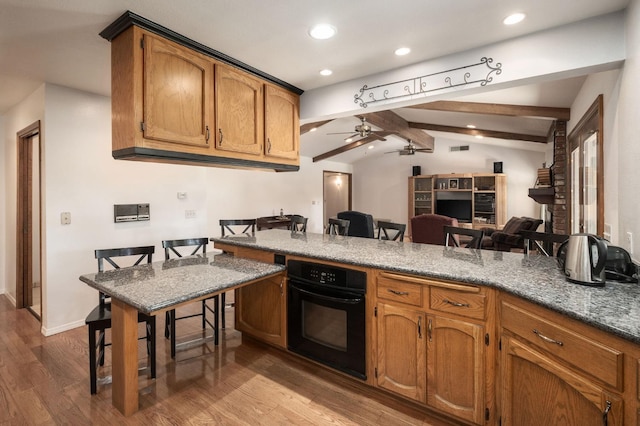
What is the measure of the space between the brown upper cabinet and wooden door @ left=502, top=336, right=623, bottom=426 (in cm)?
227

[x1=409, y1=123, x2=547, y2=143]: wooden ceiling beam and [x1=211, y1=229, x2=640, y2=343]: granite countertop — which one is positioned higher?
[x1=409, y1=123, x2=547, y2=143]: wooden ceiling beam

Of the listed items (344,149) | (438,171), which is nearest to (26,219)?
(344,149)

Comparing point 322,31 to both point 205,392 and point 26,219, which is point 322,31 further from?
point 26,219

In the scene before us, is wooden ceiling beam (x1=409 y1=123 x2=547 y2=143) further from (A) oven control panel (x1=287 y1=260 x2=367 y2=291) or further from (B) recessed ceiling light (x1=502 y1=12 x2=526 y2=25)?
(A) oven control panel (x1=287 y1=260 x2=367 y2=291)

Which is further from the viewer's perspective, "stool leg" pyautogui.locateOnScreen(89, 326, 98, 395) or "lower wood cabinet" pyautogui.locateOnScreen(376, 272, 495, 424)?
"stool leg" pyautogui.locateOnScreen(89, 326, 98, 395)

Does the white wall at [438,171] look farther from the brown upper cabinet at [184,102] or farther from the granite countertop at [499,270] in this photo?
the brown upper cabinet at [184,102]

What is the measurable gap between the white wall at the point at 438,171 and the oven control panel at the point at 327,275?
240 inches

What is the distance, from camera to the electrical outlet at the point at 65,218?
9.84 feet

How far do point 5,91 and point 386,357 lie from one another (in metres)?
4.38

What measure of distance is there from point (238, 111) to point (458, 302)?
2.15 meters

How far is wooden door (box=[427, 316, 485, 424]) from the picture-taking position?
1636 millimetres

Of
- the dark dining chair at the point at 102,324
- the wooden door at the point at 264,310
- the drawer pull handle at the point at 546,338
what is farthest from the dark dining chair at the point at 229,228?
the drawer pull handle at the point at 546,338

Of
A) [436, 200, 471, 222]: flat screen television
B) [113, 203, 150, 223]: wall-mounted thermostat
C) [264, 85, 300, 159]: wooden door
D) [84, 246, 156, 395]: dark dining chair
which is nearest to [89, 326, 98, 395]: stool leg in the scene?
[84, 246, 156, 395]: dark dining chair

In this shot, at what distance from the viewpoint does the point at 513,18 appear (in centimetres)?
186
